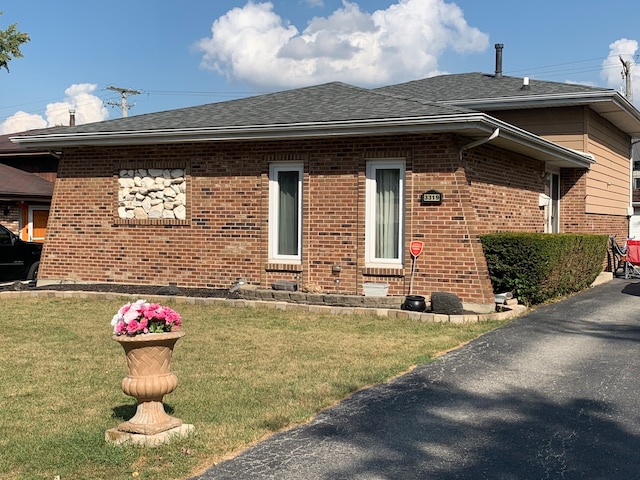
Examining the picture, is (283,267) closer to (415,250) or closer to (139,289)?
(415,250)

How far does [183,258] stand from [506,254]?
20.9 feet

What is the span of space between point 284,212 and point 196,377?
22.2ft

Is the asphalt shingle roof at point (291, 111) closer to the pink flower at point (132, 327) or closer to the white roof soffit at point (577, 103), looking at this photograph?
the white roof soffit at point (577, 103)

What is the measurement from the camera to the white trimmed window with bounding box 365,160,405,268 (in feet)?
42.3

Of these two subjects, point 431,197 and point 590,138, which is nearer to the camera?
point 431,197

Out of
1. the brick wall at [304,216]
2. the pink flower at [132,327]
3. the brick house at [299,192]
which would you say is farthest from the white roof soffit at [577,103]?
the pink flower at [132,327]

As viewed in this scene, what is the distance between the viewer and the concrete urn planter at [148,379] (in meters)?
5.30

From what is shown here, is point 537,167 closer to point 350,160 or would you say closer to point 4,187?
point 350,160

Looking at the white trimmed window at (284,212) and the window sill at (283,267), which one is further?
the white trimmed window at (284,212)

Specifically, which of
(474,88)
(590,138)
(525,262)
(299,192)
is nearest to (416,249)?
(525,262)

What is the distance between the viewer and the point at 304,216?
533 inches

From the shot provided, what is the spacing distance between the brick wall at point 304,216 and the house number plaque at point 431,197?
0.26ft

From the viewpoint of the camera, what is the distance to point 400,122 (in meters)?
11.9

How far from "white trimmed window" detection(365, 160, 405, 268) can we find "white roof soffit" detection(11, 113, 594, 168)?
86cm
